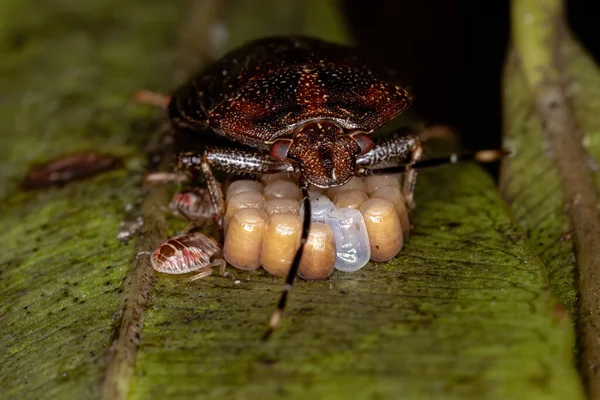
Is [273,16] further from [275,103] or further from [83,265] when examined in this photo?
[83,265]

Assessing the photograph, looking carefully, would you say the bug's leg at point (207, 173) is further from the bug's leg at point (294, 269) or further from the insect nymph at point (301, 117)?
the bug's leg at point (294, 269)

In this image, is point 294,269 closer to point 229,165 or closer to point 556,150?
point 229,165

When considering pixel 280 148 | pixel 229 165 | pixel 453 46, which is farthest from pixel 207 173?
pixel 453 46

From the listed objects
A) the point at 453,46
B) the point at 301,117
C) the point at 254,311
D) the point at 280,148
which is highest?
the point at 453,46

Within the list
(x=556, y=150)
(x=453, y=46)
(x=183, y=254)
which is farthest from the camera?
(x=453, y=46)

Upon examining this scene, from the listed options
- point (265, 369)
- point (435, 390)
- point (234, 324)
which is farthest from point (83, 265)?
point (435, 390)

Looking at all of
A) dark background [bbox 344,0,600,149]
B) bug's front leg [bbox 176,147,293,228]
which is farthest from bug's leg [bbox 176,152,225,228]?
dark background [bbox 344,0,600,149]
